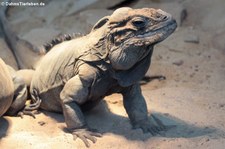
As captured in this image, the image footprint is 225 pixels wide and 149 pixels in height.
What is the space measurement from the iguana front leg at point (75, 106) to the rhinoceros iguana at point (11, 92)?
537 millimetres

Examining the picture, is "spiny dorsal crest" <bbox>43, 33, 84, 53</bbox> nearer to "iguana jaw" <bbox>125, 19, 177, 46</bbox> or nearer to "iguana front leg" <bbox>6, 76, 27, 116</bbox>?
"iguana front leg" <bbox>6, 76, 27, 116</bbox>

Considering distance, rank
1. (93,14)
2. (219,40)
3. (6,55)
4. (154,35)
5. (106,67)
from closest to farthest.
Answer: (154,35) → (106,67) → (6,55) → (219,40) → (93,14)

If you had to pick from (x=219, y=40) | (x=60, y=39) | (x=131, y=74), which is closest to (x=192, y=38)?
(x=219, y=40)

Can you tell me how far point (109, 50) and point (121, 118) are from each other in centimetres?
93

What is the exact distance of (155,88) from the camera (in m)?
6.00

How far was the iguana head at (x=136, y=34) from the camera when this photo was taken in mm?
4180

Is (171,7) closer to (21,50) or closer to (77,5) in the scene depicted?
(77,5)

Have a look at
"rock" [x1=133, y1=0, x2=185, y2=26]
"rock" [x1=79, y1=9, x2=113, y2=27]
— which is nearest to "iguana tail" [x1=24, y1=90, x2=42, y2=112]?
"rock" [x1=79, y1=9, x2=113, y2=27]

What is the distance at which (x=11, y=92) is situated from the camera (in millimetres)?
4719

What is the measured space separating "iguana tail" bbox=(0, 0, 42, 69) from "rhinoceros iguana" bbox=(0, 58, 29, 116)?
0.52m

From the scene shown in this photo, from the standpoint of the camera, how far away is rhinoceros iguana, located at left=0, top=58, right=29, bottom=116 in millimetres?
4559

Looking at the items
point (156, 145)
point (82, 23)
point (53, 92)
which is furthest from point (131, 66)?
point (82, 23)

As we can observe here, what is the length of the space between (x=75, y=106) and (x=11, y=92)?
0.69m

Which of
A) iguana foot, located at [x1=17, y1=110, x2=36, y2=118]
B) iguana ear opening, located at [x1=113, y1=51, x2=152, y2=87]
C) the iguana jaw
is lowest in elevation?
iguana foot, located at [x1=17, y1=110, x2=36, y2=118]
